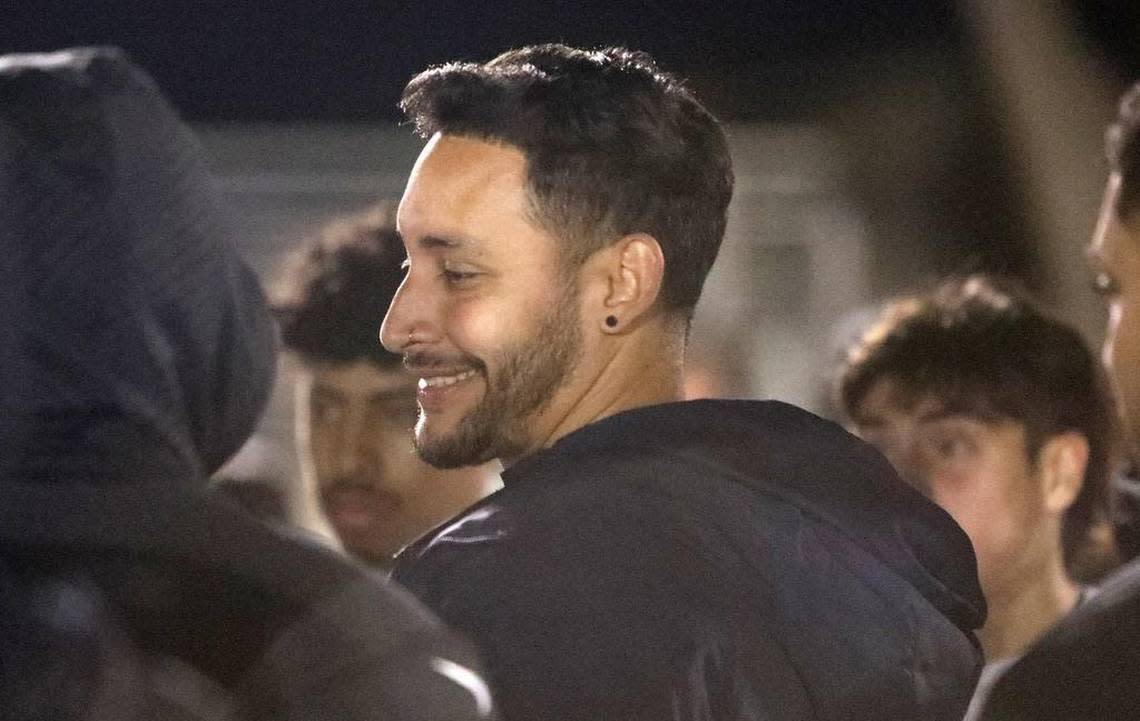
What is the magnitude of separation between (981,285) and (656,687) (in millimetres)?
1752

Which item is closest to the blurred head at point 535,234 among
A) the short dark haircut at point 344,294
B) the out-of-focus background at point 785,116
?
the short dark haircut at point 344,294

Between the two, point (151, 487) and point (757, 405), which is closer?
point (151, 487)

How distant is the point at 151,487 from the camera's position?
1.02m

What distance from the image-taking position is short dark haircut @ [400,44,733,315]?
1.55 metres

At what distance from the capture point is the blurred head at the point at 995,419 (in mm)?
2611

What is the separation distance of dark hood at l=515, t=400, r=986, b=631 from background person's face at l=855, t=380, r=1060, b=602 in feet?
3.48

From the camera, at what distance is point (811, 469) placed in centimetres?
145

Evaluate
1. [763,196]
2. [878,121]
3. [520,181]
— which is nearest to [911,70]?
[878,121]

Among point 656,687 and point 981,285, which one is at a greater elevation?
point 656,687

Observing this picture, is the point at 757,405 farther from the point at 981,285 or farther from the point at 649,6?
the point at 649,6

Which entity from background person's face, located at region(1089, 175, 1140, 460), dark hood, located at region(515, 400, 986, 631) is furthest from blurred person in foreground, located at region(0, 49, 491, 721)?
background person's face, located at region(1089, 175, 1140, 460)

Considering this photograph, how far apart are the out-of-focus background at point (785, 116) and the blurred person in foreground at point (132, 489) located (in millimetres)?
2598

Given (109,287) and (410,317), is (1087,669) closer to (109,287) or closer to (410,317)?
(410,317)

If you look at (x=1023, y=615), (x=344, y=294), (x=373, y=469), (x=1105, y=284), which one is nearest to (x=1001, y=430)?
(x=1023, y=615)
